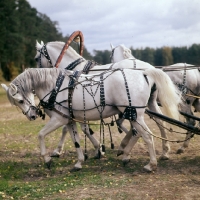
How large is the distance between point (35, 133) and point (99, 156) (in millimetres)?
3944

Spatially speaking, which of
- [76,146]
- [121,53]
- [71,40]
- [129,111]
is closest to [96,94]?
[129,111]

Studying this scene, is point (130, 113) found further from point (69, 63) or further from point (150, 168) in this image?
point (69, 63)

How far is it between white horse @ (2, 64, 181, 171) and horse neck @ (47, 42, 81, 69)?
1463 millimetres

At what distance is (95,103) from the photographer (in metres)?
5.75

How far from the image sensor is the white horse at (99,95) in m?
5.68

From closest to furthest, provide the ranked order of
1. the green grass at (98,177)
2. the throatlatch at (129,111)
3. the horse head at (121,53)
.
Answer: the green grass at (98,177) < the throatlatch at (129,111) < the horse head at (121,53)

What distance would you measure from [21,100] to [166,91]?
2751 mm

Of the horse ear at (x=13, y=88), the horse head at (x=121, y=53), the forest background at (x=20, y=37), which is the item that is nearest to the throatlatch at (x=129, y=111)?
the horse ear at (x=13, y=88)

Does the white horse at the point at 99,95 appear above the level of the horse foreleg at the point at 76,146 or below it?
above

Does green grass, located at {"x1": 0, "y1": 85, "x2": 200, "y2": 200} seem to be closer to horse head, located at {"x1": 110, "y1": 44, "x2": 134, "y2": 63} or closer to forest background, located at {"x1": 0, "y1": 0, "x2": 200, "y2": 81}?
horse head, located at {"x1": 110, "y1": 44, "x2": 134, "y2": 63}

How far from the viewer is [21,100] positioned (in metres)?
5.96

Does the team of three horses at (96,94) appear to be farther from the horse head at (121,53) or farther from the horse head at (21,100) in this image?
the horse head at (121,53)

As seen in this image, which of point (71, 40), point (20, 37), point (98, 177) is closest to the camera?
point (98, 177)

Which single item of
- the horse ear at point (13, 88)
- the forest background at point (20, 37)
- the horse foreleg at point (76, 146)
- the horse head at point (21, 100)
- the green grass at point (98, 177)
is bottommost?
the green grass at point (98, 177)
